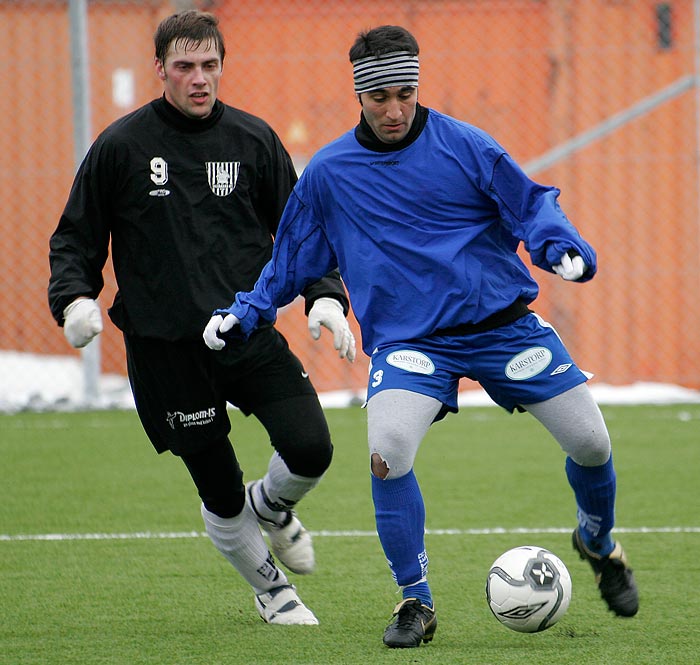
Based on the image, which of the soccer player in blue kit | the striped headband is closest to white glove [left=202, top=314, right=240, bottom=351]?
the soccer player in blue kit

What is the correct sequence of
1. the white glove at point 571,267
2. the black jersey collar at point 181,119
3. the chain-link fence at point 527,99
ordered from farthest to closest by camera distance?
the chain-link fence at point 527,99 → the black jersey collar at point 181,119 → the white glove at point 571,267

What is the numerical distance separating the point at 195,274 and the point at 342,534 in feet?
5.98

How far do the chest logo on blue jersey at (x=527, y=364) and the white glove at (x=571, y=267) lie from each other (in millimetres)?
384

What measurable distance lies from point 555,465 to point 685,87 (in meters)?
3.83

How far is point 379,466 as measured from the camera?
12.9ft

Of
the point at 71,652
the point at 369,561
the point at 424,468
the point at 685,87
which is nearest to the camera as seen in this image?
the point at 71,652

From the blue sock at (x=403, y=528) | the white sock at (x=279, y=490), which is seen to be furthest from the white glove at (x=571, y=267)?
the white sock at (x=279, y=490)

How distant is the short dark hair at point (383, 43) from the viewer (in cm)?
404

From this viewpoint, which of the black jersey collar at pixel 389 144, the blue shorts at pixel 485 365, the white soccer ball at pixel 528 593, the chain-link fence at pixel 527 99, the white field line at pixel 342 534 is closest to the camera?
the white soccer ball at pixel 528 593

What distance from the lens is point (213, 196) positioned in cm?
439

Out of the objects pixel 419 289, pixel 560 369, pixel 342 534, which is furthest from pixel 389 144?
pixel 342 534

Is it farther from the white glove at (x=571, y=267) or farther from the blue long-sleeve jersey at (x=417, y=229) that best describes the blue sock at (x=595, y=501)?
the white glove at (x=571, y=267)

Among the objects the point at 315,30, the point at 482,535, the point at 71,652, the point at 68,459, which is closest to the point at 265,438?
the point at 68,459

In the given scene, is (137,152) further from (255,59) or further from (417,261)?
(255,59)
